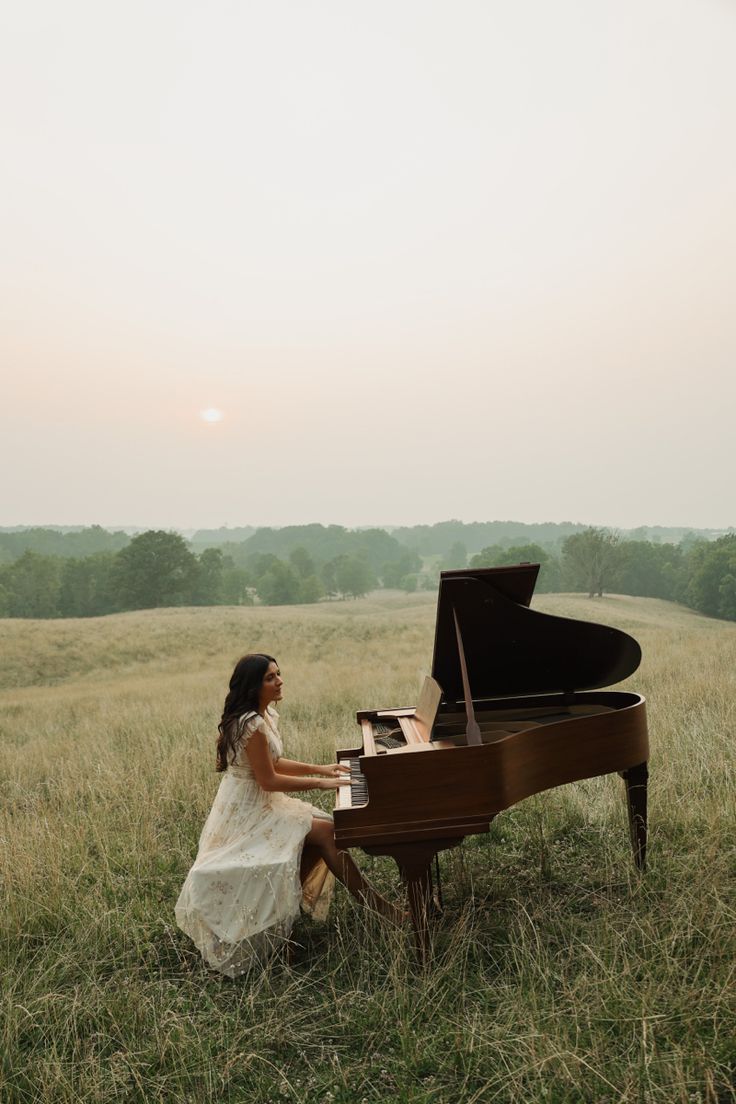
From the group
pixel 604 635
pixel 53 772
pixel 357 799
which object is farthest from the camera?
pixel 53 772

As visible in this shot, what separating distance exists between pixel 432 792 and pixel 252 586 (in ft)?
274

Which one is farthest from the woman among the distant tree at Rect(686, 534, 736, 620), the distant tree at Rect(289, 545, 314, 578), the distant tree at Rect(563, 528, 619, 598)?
the distant tree at Rect(289, 545, 314, 578)

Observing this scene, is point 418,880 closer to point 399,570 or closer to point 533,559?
point 533,559

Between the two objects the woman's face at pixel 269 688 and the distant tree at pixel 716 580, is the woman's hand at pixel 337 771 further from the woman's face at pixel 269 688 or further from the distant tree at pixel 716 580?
the distant tree at pixel 716 580

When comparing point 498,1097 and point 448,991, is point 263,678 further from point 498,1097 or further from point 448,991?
point 498,1097

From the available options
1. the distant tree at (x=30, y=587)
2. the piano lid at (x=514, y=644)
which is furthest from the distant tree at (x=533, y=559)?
the piano lid at (x=514, y=644)

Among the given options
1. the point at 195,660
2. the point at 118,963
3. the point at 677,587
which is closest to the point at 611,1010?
the point at 118,963

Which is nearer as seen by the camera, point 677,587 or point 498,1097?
point 498,1097

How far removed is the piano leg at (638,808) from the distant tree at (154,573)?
61434 millimetres

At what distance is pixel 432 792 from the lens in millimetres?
3643

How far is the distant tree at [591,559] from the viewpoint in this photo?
60812 mm

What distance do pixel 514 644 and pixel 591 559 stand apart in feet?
194

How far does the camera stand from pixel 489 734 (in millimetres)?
4727

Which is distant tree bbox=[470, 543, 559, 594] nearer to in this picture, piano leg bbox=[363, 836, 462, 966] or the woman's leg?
the woman's leg
